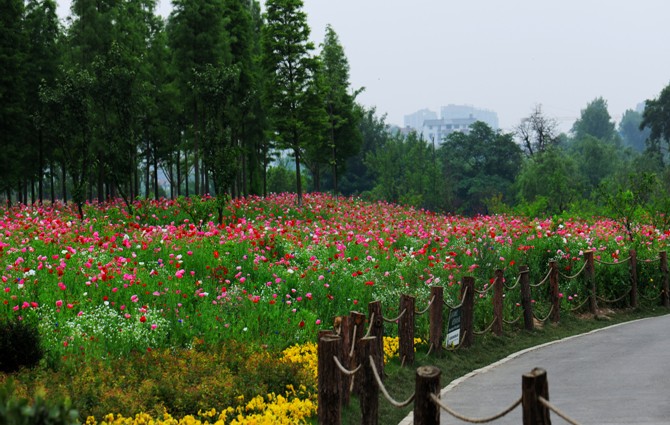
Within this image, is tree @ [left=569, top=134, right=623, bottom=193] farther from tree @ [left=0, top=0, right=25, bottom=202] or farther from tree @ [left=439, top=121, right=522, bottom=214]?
tree @ [left=0, top=0, right=25, bottom=202]

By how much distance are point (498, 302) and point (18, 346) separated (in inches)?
331

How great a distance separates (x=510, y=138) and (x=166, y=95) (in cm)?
4298

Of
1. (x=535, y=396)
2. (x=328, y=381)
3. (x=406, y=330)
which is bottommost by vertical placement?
(x=406, y=330)

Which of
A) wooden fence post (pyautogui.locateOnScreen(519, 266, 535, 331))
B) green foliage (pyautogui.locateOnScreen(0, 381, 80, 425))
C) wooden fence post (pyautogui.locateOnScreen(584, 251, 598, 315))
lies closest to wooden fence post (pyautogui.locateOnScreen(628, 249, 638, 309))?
wooden fence post (pyautogui.locateOnScreen(584, 251, 598, 315))

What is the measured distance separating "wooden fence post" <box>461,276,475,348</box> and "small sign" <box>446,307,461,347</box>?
0.97 ft

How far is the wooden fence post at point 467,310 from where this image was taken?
12758 mm

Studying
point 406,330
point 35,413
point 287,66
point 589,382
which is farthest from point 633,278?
point 287,66

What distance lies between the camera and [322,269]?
49.7 ft

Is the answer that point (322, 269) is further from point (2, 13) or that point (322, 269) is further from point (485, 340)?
point (2, 13)

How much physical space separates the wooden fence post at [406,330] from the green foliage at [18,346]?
16.6 feet

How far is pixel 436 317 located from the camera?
39.4 ft

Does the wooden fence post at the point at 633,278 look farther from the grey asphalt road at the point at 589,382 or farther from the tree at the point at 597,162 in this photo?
the tree at the point at 597,162

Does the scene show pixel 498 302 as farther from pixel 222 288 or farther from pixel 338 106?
pixel 338 106

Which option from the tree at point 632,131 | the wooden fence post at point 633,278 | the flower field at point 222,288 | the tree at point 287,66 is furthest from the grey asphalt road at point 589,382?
the tree at point 632,131
